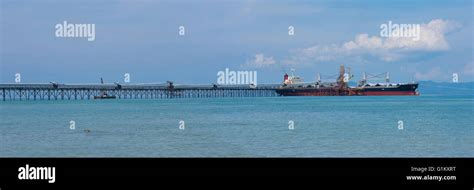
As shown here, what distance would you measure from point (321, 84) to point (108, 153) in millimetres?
141422

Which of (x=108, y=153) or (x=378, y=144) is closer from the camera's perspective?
(x=108, y=153)

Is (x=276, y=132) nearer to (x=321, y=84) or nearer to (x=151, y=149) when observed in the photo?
(x=151, y=149)

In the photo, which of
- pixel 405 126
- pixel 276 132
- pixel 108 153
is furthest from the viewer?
pixel 405 126

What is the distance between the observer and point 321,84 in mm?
173875

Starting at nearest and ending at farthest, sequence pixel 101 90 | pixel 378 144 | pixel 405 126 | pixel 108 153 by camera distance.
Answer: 1. pixel 108 153
2. pixel 378 144
3. pixel 405 126
4. pixel 101 90

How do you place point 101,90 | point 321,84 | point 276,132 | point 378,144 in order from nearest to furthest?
point 378,144
point 276,132
point 101,90
point 321,84
